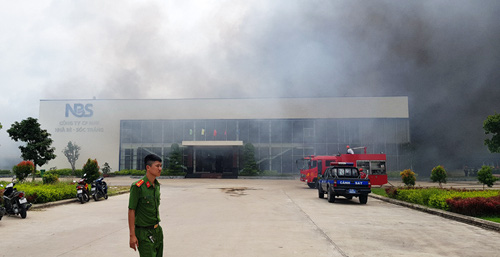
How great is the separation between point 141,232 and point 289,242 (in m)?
3.57

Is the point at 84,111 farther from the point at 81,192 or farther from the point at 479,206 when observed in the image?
the point at 479,206

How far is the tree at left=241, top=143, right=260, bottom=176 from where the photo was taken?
128ft

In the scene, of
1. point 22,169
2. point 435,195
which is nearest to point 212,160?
point 22,169

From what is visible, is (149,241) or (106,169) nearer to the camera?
(149,241)

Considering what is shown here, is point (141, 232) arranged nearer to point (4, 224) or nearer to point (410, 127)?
point (4, 224)

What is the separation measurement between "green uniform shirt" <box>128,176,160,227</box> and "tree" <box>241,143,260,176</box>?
117 ft

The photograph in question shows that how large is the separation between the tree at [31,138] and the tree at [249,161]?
2234 cm

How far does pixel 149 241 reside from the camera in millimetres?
3119

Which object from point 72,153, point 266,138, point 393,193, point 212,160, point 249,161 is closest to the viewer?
point 393,193

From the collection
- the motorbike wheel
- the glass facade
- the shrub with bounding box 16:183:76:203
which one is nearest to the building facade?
the glass facade

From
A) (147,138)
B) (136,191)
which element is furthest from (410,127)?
(136,191)

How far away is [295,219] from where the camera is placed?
891 centimetres

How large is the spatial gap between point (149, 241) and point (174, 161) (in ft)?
124

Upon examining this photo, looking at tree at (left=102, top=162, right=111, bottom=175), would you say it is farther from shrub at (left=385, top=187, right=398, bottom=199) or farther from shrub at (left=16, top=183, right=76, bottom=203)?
shrub at (left=385, top=187, right=398, bottom=199)
